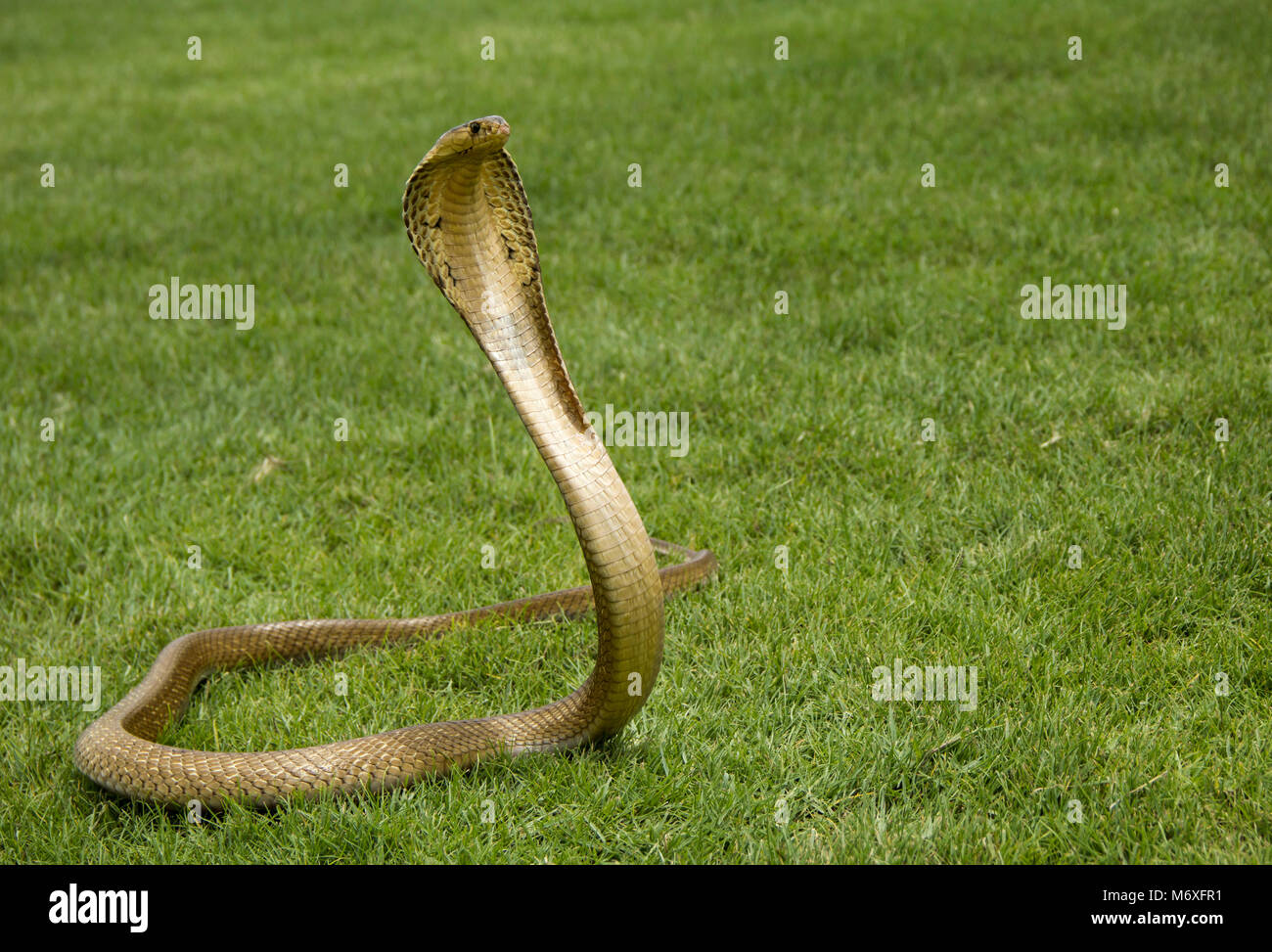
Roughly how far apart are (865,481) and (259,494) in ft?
8.49

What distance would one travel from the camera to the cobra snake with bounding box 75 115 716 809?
2.89m

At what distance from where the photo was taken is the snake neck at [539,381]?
2.89 m

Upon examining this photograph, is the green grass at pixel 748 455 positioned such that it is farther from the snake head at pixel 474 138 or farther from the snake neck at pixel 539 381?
the snake head at pixel 474 138

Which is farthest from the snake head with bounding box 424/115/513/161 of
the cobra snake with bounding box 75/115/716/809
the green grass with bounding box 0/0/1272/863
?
the green grass with bounding box 0/0/1272/863

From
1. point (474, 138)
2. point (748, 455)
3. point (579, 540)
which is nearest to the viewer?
point (474, 138)

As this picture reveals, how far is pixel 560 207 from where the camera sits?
839 cm

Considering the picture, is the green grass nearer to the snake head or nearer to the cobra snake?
the cobra snake

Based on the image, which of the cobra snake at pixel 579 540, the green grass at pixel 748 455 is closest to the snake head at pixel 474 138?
the cobra snake at pixel 579 540

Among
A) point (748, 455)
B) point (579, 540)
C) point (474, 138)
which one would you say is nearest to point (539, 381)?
point (579, 540)

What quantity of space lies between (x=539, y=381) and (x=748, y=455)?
231 cm

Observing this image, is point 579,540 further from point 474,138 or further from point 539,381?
point 474,138

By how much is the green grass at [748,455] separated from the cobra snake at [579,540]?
9 cm

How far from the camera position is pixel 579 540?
296cm
